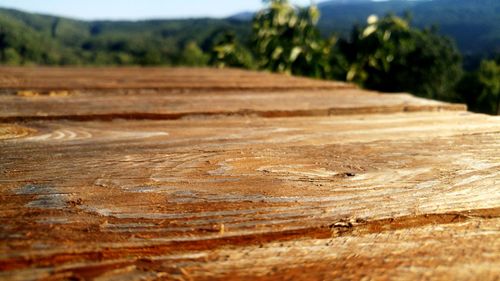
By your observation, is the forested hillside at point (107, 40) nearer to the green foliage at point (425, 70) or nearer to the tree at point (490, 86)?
the green foliage at point (425, 70)

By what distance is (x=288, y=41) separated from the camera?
23.0ft

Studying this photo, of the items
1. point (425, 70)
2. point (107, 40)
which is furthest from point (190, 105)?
point (107, 40)

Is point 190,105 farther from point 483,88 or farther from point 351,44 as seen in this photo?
point 483,88

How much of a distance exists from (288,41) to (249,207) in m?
6.64

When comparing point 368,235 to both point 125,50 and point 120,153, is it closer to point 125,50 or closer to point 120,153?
point 120,153

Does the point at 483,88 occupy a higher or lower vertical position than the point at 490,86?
lower

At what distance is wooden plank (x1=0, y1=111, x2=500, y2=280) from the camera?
467mm

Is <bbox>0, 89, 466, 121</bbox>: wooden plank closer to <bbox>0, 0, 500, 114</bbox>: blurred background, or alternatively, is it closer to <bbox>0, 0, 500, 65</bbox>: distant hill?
<bbox>0, 0, 500, 114</bbox>: blurred background

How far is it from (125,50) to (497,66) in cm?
7790

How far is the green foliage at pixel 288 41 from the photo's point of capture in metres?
6.78

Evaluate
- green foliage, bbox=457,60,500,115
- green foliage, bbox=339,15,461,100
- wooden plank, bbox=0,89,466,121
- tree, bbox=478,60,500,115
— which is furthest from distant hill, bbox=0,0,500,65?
wooden plank, bbox=0,89,466,121

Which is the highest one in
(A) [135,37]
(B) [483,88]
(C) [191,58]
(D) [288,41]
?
(A) [135,37]

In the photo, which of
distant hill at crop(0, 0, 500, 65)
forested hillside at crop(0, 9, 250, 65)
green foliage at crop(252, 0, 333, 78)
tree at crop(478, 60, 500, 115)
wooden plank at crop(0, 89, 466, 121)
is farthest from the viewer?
forested hillside at crop(0, 9, 250, 65)

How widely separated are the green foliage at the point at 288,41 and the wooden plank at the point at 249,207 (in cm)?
595
